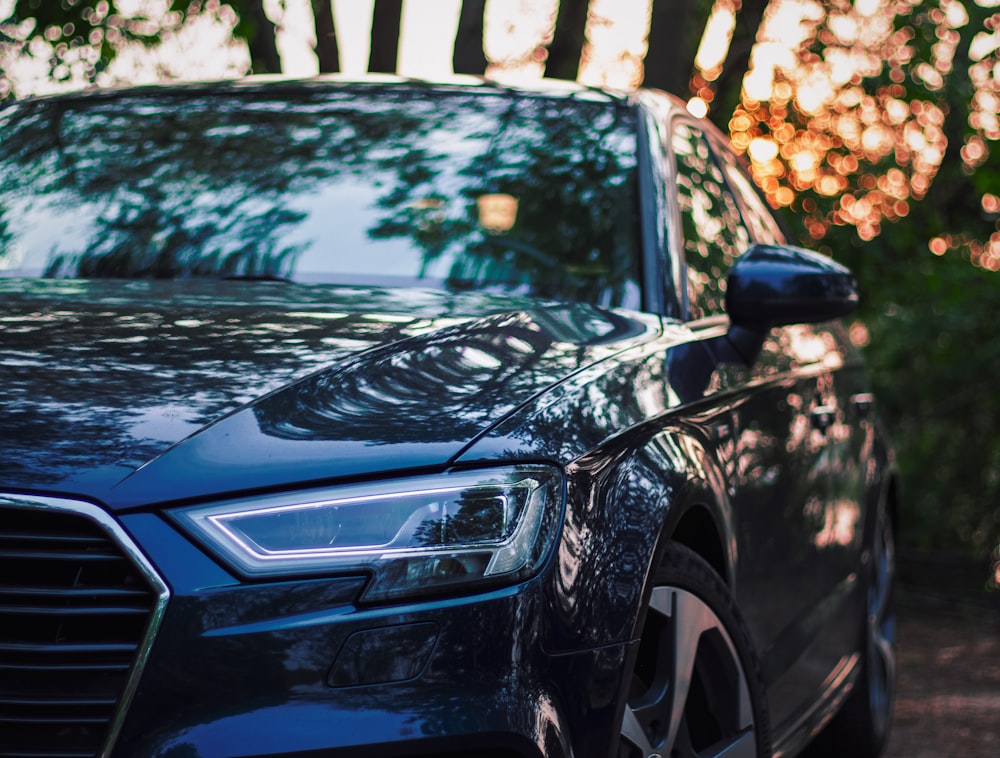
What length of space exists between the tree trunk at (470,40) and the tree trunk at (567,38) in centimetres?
93

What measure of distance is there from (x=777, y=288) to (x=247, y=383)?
4.42 feet

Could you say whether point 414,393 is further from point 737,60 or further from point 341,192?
point 737,60

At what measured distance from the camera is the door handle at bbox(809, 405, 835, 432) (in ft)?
11.5

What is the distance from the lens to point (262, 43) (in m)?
8.24

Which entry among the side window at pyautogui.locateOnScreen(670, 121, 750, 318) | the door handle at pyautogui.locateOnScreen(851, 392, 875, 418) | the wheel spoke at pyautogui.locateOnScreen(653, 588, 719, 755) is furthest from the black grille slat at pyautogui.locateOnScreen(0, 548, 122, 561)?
the door handle at pyautogui.locateOnScreen(851, 392, 875, 418)

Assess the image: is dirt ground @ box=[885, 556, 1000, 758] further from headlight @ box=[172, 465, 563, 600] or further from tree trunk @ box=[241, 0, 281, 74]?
tree trunk @ box=[241, 0, 281, 74]

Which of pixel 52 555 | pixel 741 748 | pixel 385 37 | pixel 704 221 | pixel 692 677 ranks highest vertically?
pixel 52 555

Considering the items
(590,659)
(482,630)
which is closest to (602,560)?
(590,659)

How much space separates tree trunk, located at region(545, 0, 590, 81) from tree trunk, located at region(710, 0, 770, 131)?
114 cm

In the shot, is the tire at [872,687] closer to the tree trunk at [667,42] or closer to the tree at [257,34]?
the tree trunk at [667,42]

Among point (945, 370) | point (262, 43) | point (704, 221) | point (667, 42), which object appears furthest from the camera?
point (945, 370)

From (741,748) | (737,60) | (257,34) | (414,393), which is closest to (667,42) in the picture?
(737,60)

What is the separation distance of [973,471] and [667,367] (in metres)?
6.89

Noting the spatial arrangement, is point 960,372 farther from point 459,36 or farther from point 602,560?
point 602,560
